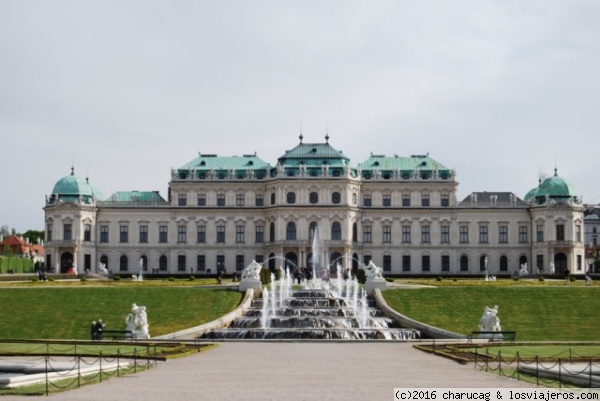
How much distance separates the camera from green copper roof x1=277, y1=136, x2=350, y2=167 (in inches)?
3725

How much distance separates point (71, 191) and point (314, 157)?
960 inches

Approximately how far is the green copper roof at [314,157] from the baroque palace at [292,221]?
0.10 meters

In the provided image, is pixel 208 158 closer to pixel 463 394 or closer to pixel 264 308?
pixel 264 308

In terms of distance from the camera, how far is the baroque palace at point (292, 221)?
94312 millimetres

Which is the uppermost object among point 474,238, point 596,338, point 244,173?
point 244,173

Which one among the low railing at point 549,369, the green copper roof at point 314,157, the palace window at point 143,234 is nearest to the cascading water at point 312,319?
the low railing at point 549,369

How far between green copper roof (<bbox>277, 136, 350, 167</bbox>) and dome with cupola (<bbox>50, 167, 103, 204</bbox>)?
1963 cm

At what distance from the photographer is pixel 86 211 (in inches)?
3748

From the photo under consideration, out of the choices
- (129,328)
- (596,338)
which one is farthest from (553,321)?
(129,328)

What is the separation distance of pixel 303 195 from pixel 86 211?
853 inches

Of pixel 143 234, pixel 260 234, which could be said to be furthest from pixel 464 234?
pixel 143 234

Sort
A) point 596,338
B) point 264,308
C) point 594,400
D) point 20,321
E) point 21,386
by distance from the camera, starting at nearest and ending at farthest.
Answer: point 594,400 < point 21,386 < point 596,338 < point 20,321 < point 264,308

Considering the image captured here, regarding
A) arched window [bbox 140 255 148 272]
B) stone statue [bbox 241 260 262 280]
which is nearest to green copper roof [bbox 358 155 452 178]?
arched window [bbox 140 255 148 272]

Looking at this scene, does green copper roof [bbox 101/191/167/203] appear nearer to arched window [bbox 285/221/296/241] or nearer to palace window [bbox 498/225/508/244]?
arched window [bbox 285/221/296/241]
